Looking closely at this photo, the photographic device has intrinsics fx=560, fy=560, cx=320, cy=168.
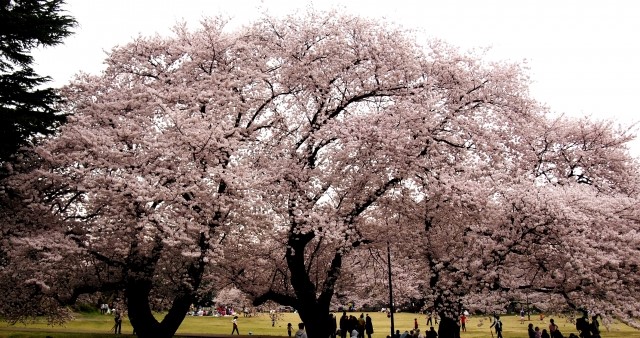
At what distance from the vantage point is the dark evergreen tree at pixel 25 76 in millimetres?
22969

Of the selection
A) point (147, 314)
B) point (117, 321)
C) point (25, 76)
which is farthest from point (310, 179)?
point (117, 321)

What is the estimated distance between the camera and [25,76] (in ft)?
82.7

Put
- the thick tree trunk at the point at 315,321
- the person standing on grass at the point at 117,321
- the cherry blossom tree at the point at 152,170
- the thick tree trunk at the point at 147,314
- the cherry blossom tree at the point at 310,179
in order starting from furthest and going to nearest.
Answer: the person standing on grass at the point at 117,321
the thick tree trunk at the point at 315,321
the thick tree trunk at the point at 147,314
the cherry blossom tree at the point at 152,170
the cherry blossom tree at the point at 310,179

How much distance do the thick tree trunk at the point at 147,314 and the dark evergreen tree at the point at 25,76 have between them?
7.80 metres

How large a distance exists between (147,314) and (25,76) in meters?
12.1

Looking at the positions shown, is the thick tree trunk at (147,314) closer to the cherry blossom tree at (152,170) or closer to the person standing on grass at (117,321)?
the cherry blossom tree at (152,170)

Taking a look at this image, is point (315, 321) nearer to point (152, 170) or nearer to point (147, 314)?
point (147, 314)

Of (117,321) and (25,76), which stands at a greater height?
(25,76)

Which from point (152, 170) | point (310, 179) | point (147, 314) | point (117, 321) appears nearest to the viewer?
point (152, 170)

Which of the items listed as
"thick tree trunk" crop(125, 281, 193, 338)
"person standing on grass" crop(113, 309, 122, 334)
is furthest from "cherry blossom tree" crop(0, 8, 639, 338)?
"person standing on grass" crop(113, 309, 122, 334)

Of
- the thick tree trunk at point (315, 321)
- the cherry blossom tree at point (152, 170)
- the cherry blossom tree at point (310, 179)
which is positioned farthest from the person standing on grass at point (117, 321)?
the thick tree trunk at point (315, 321)

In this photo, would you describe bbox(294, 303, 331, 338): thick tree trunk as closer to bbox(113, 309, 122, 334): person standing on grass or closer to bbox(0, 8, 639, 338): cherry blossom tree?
bbox(0, 8, 639, 338): cherry blossom tree

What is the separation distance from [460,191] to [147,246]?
42.8 feet

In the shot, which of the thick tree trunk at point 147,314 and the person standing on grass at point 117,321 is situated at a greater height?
the thick tree trunk at point 147,314
